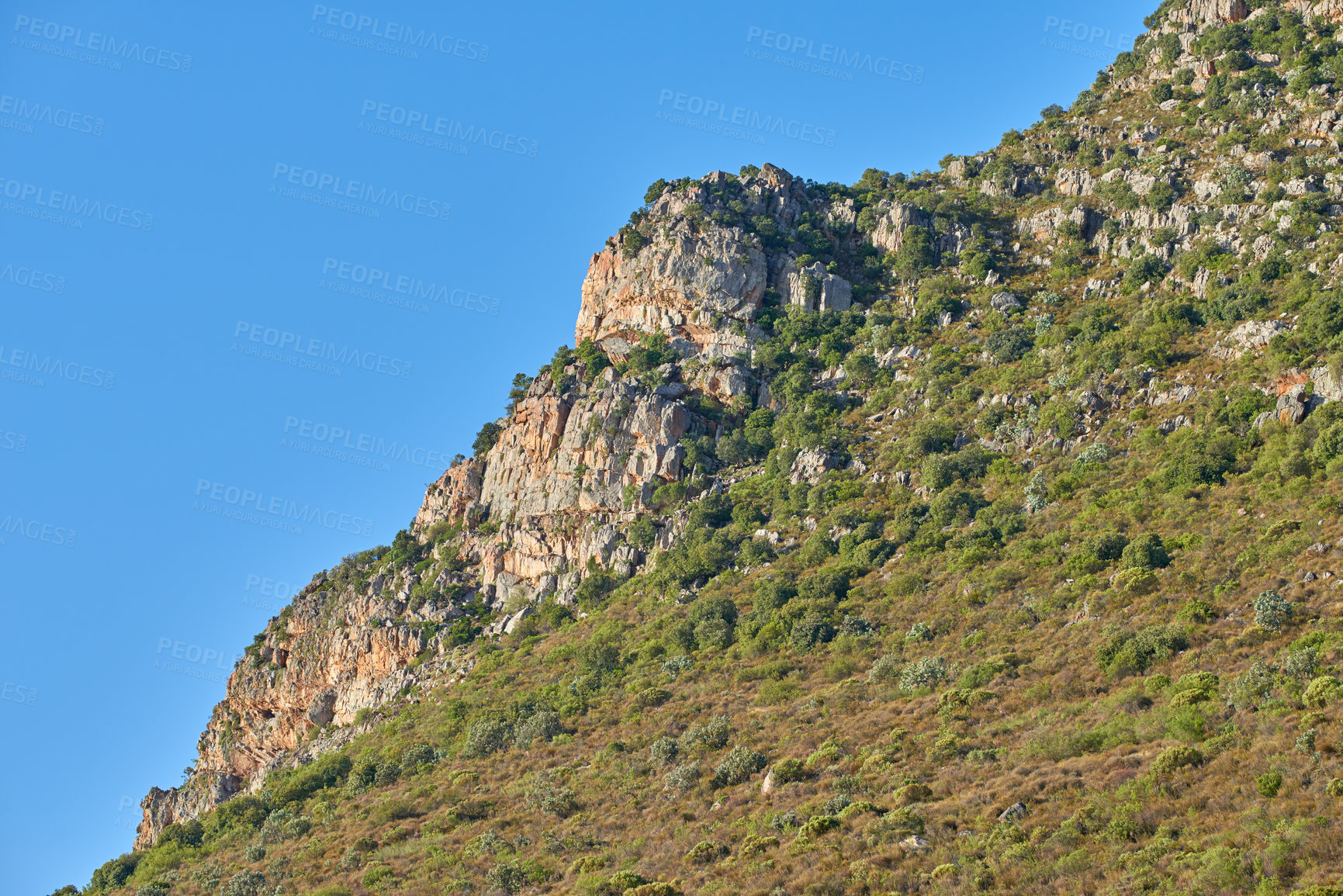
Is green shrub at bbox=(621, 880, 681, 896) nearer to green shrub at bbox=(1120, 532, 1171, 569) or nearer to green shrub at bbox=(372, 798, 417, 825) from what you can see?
green shrub at bbox=(372, 798, 417, 825)

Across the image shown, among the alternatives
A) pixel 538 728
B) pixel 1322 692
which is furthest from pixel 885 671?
pixel 538 728

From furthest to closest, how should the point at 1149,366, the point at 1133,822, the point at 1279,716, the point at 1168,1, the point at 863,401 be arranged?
the point at 1168,1 < the point at 863,401 < the point at 1149,366 < the point at 1279,716 < the point at 1133,822

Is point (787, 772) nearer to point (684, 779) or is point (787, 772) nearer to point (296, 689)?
point (684, 779)

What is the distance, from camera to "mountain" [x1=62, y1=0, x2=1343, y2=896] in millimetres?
28953

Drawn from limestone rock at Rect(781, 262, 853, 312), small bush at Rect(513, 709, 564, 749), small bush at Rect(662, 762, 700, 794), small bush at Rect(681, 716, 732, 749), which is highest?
limestone rock at Rect(781, 262, 853, 312)

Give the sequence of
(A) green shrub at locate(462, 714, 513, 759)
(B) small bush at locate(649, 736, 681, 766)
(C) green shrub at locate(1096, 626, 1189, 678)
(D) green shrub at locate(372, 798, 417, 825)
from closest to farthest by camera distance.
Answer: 1. (C) green shrub at locate(1096, 626, 1189, 678)
2. (B) small bush at locate(649, 736, 681, 766)
3. (D) green shrub at locate(372, 798, 417, 825)
4. (A) green shrub at locate(462, 714, 513, 759)

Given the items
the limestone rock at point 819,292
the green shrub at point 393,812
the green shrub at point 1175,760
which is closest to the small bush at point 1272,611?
the green shrub at point 1175,760

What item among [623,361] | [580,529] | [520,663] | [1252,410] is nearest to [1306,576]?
[1252,410]

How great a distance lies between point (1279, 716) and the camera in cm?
2762

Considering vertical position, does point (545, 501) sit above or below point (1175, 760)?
above

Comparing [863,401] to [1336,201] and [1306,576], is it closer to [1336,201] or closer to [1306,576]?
[1336,201]

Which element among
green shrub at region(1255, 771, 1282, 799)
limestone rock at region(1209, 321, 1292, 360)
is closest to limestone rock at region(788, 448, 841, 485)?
limestone rock at region(1209, 321, 1292, 360)

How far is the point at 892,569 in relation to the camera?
54.5 m

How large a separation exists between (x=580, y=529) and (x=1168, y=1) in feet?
271
